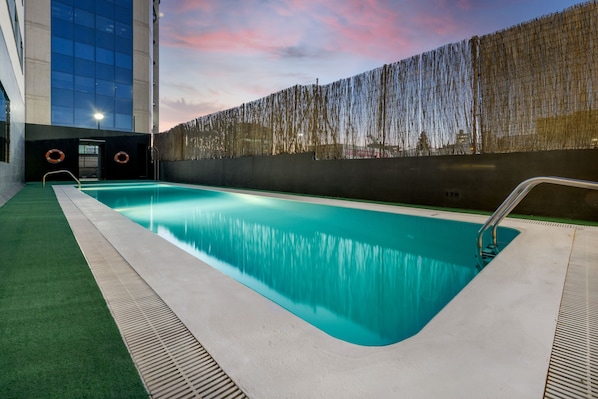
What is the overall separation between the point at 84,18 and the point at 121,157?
30.6 feet

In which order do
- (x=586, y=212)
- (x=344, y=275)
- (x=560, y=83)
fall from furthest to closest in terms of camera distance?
(x=560, y=83), (x=586, y=212), (x=344, y=275)

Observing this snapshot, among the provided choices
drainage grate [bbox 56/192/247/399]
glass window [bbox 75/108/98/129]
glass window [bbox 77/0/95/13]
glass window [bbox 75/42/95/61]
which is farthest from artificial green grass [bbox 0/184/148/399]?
glass window [bbox 77/0/95/13]

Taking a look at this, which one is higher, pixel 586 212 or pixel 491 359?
pixel 586 212

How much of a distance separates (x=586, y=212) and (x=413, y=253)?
3093mm

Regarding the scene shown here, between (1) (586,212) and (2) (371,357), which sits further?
(1) (586,212)

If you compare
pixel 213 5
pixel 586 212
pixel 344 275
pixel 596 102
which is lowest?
pixel 344 275

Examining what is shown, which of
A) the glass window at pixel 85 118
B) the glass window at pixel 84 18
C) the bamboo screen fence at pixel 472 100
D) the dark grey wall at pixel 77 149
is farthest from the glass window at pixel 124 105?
the bamboo screen fence at pixel 472 100

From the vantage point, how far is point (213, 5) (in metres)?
12.4

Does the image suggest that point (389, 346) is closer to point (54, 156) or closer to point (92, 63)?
point (54, 156)

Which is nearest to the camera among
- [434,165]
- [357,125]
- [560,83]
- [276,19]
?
[560,83]

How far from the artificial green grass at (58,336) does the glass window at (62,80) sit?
2047 cm

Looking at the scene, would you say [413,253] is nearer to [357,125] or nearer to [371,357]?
[371,357]

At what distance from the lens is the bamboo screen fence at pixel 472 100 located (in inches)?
184

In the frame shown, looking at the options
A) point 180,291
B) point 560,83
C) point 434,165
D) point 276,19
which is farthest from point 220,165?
point 180,291
